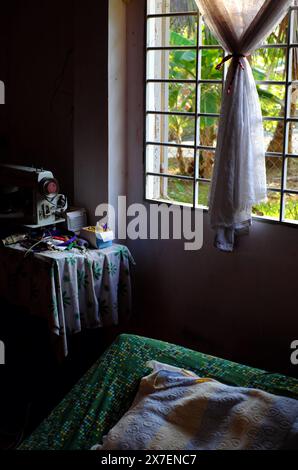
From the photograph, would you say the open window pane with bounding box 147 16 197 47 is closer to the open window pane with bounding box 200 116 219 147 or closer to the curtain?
the curtain

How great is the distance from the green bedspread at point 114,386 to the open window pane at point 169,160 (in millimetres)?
1144

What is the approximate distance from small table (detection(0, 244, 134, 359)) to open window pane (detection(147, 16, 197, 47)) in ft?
3.62

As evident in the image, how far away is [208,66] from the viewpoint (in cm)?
324

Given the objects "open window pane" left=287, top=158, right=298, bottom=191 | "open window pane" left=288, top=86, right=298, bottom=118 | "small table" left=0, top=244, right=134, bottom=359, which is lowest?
"small table" left=0, top=244, right=134, bottom=359

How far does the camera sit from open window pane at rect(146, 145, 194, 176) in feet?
11.2

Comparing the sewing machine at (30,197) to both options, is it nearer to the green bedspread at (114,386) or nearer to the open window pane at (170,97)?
the open window pane at (170,97)

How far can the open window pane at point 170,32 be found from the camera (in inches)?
126

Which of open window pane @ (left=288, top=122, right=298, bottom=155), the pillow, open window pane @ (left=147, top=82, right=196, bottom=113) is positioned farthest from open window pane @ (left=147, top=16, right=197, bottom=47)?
the pillow

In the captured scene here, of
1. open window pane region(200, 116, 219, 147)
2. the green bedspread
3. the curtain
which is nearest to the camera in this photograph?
the green bedspread

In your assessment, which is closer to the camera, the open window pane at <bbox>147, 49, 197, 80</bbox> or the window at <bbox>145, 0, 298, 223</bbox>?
the window at <bbox>145, 0, 298, 223</bbox>

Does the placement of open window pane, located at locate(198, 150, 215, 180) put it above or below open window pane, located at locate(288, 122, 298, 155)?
below

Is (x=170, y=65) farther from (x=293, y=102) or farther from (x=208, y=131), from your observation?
(x=293, y=102)

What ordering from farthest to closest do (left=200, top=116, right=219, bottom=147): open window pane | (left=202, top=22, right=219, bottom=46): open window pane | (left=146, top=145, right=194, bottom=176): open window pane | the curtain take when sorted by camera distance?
(left=146, top=145, right=194, bottom=176): open window pane < (left=200, top=116, right=219, bottom=147): open window pane < (left=202, top=22, right=219, bottom=46): open window pane < the curtain
